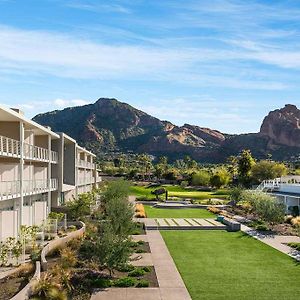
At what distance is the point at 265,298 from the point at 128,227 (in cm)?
1122

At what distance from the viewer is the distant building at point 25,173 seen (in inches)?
1094

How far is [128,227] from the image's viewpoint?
28.2 m

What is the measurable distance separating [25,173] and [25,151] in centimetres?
153

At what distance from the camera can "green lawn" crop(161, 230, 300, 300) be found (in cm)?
1953

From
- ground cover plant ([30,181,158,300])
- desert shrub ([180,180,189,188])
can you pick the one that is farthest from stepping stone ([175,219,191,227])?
desert shrub ([180,180,189,188])

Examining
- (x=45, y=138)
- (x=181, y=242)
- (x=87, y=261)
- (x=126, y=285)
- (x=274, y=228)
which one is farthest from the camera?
(x=45, y=138)

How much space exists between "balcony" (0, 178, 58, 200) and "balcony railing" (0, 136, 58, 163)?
1711 mm

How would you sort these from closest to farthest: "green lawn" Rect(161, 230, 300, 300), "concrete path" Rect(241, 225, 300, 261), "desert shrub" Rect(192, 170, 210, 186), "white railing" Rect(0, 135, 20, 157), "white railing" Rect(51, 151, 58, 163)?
"green lawn" Rect(161, 230, 300, 300), "white railing" Rect(0, 135, 20, 157), "concrete path" Rect(241, 225, 300, 261), "white railing" Rect(51, 151, 58, 163), "desert shrub" Rect(192, 170, 210, 186)

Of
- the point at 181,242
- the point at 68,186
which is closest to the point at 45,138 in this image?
the point at 68,186

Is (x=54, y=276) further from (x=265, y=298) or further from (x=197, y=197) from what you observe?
(x=197, y=197)

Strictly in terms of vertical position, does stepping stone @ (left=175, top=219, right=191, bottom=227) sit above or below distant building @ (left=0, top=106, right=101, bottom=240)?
below

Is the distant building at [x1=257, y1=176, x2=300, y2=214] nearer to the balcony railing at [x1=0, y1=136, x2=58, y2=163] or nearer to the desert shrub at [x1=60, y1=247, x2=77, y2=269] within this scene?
the balcony railing at [x1=0, y1=136, x2=58, y2=163]

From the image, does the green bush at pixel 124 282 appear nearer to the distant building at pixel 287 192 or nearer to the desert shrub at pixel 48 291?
the desert shrub at pixel 48 291

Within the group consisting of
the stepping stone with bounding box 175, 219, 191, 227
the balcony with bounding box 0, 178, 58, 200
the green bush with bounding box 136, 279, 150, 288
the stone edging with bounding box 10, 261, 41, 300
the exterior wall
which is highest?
the balcony with bounding box 0, 178, 58, 200
